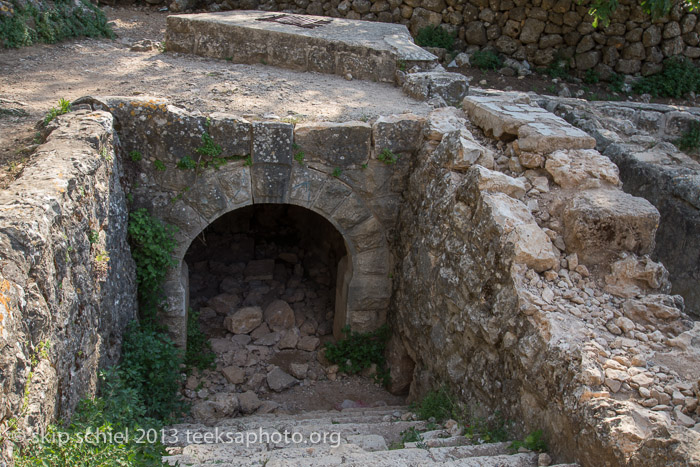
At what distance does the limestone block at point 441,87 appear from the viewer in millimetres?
6082

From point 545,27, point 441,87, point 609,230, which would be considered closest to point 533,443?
point 609,230

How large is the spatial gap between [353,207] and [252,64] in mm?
2538

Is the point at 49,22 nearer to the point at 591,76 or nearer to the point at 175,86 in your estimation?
the point at 175,86

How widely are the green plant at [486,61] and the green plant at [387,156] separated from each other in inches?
213

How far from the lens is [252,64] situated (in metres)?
6.92

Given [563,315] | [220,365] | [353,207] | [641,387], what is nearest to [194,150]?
[353,207]

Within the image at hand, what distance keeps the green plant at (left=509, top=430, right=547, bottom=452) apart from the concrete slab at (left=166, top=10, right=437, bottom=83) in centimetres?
452

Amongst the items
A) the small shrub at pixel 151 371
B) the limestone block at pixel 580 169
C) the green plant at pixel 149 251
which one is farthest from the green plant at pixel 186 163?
the limestone block at pixel 580 169

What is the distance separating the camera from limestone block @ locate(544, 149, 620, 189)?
13.7 feet

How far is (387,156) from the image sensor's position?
5.34m

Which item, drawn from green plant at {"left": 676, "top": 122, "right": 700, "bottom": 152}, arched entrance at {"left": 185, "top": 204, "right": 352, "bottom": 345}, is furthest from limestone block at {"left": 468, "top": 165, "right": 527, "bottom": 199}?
green plant at {"left": 676, "top": 122, "right": 700, "bottom": 152}

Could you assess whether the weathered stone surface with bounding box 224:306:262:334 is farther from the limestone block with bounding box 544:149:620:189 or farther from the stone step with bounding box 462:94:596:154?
the limestone block with bounding box 544:149:620:189

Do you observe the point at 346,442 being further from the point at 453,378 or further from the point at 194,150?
the point at 194,150

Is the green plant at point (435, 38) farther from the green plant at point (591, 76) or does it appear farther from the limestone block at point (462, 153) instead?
the limestone block at point (462, 153)
